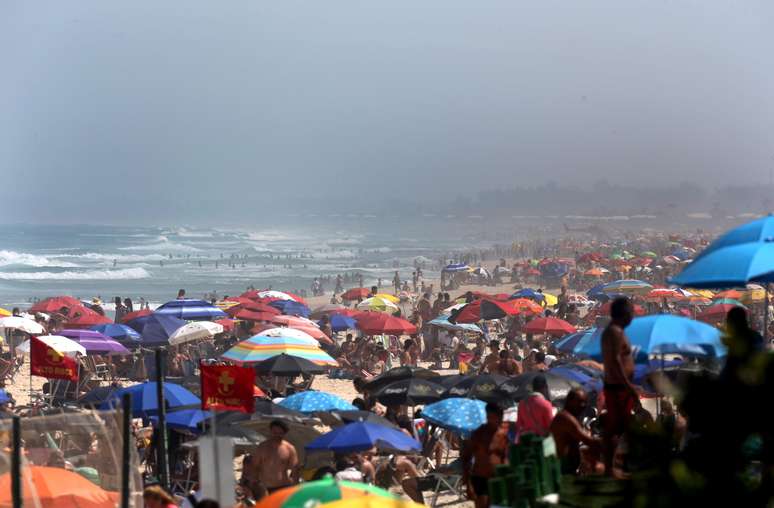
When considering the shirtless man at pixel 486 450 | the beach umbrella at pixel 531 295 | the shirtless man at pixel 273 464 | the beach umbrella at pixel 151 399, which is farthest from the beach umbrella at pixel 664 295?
the shirtless man at pixel 486 450

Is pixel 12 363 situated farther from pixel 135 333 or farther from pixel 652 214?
pixel 652 214

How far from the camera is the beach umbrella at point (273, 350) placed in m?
14.5

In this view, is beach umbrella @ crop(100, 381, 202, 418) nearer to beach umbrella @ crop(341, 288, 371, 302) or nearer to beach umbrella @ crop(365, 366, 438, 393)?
beach umbrella @ crop(365, 366, 438, 393)

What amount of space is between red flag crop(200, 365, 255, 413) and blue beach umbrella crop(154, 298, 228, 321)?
1085 centimetres

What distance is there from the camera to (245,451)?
10312 mm

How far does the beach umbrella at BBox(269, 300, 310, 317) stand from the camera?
2347 cm

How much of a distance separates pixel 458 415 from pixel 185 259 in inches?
3020

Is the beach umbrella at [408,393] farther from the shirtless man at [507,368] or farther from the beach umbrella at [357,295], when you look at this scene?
the beach umbrella at [357,295]

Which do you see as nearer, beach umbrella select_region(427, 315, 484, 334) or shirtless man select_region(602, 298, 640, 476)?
shirtless man select_region(602, 298, 640, 476)

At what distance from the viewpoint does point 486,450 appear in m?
7.57

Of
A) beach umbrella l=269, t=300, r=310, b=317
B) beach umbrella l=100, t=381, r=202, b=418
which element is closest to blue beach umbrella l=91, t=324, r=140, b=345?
beach umbrella l=269, t=300, r=310, b=317

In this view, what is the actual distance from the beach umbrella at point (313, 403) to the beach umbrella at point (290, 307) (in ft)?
38.0

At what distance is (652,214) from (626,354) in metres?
164

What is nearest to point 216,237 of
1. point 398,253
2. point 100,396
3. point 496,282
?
point 398,253
